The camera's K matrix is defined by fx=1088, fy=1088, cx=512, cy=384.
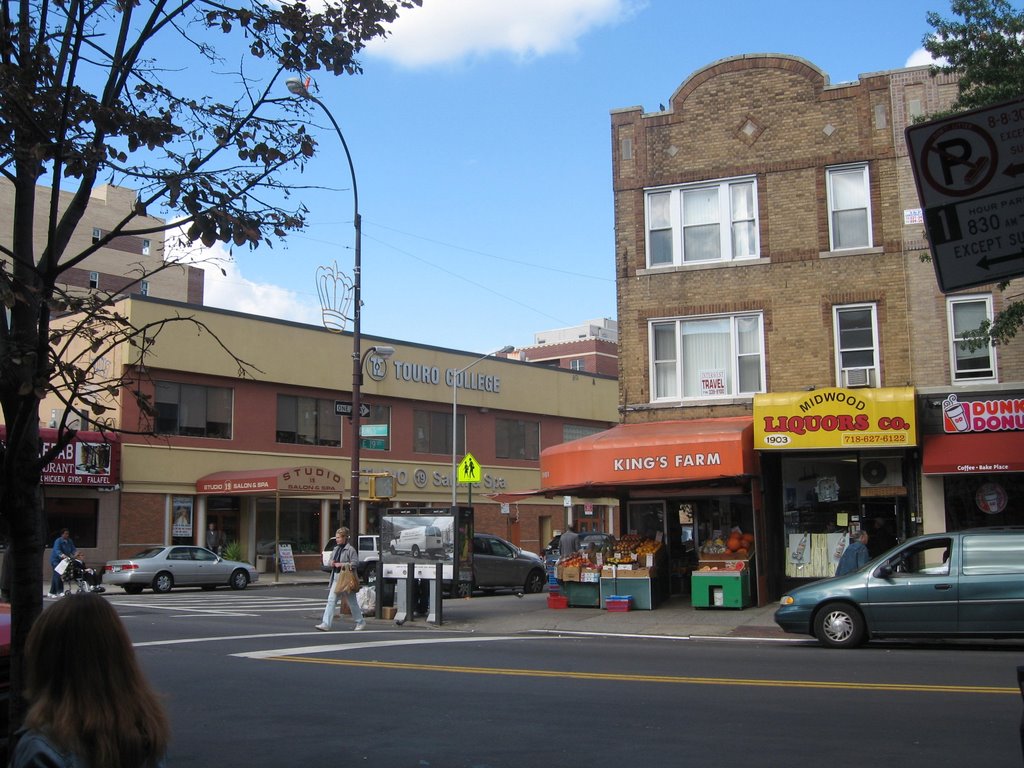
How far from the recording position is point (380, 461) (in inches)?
1746

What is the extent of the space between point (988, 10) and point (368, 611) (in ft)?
51.0

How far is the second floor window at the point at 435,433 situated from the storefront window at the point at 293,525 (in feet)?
20.1

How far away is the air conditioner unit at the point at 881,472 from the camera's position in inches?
838

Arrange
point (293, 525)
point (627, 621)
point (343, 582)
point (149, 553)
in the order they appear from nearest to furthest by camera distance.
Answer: point (343, 582) < point (627, 621) < point (149, 553) < point (293, 525)

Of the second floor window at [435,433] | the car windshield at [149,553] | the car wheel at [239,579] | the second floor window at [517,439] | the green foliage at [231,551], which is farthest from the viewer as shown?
the second floor window at [517,439]

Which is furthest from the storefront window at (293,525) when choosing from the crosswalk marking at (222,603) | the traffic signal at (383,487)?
the traffic signal at (383,487)

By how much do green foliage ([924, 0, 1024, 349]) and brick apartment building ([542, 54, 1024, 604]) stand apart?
8.55 ft

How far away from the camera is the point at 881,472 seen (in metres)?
21.4

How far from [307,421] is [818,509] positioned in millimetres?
25109

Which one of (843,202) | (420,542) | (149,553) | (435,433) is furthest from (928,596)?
(435,433)

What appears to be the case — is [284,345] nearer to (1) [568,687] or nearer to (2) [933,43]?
(2) [933,43]

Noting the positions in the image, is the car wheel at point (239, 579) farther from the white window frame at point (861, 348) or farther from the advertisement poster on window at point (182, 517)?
the white window frame at point (861, 348)

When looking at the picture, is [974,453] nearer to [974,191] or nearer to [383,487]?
[383,487]

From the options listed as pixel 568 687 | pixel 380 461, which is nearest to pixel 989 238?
pixel 568 687
